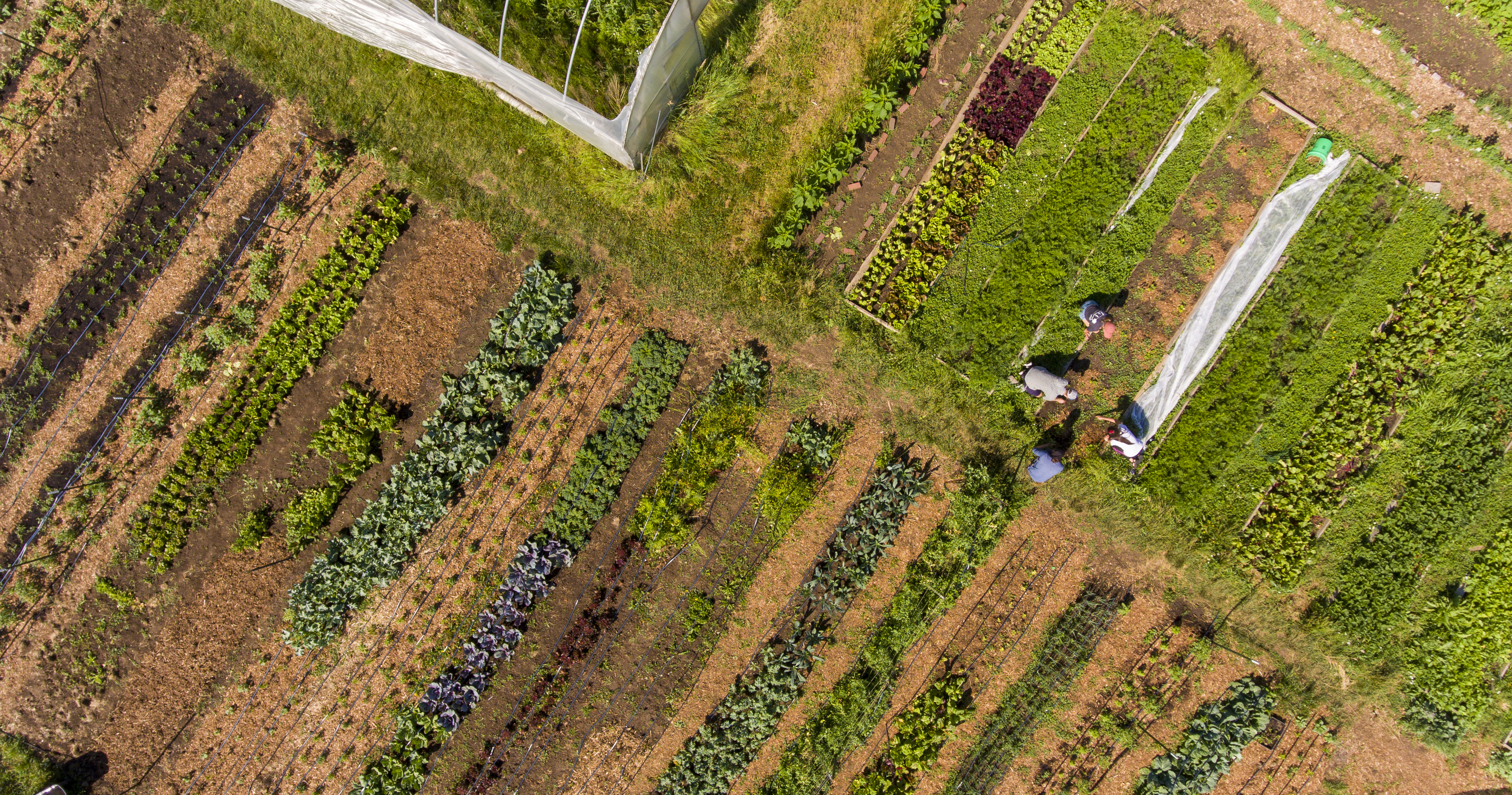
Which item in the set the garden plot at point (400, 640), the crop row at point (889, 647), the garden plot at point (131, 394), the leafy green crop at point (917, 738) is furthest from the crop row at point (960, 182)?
the garden plot at point (131, 394)

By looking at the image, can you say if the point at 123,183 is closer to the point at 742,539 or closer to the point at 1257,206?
the point at 742,539

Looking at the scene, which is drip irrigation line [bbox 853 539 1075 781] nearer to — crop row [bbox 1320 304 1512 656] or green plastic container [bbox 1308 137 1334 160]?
crop row [bbox 1320 304 1512 656]

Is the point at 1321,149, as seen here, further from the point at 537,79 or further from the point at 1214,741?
the point at 537,79

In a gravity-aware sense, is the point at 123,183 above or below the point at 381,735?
above

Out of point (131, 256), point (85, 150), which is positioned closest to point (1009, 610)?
point (131, 256)

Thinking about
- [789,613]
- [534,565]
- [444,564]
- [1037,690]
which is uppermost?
[1037,690]

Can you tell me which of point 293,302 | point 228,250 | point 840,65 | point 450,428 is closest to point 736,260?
point 840,65

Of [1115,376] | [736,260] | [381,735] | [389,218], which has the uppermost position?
[1115,376]
